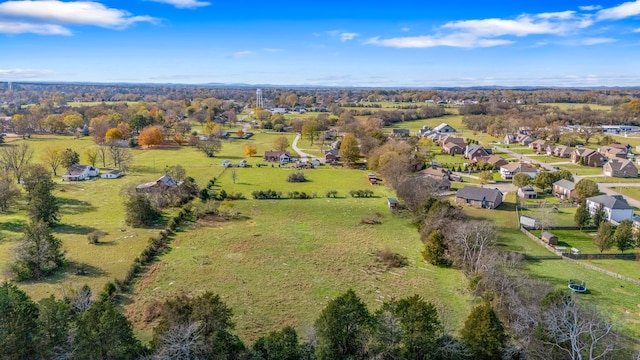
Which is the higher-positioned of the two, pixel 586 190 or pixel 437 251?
pixel 586 190

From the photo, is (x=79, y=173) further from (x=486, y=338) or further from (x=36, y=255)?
(x=486, y=338)

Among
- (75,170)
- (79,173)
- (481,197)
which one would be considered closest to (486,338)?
(481,197)

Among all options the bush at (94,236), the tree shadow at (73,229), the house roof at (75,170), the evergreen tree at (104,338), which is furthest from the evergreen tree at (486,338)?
the house roof at (75,170)

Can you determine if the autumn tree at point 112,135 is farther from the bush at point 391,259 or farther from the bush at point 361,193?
the bush at point 391,259

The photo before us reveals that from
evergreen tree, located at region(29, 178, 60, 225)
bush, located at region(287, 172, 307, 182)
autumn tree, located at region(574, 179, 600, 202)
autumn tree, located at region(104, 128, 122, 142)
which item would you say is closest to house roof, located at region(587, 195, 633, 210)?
A: autumn tree, located at region(574, 179, 600, 202)

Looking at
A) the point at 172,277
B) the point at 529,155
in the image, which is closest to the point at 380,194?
the point at 172,277

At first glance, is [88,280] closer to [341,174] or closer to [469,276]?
[469,276]
